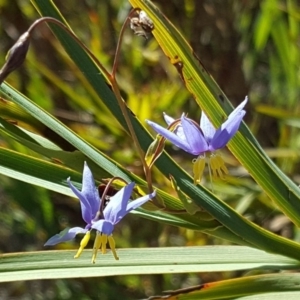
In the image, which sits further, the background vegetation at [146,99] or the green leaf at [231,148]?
the background vegetation at [146,99]

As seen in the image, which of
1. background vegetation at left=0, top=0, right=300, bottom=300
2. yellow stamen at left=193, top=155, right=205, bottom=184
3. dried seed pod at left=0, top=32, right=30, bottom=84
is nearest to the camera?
dried seed pod at left=0, top=32, right=30, bottom=84

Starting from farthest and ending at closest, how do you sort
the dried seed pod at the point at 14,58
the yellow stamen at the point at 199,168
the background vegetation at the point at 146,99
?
the background vegetation at the point at 146,99
the yellow stamen at the point at 199,168
the dried seed pod at the point at 14,58

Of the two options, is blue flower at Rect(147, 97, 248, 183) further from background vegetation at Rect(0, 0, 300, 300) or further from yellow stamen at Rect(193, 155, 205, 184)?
background vegetation at Rect(0, 0, 300, 300)

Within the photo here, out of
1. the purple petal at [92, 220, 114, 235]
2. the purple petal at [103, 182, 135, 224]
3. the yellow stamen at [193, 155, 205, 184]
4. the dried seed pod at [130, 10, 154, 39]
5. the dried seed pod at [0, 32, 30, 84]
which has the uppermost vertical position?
the dried seed pod at [130, 10, 154, 39]

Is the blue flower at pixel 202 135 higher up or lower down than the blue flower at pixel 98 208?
higher up

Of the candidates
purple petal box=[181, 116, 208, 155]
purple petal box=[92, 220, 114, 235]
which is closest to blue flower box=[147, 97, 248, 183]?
purple petal box=[181, 116, 208, 155]

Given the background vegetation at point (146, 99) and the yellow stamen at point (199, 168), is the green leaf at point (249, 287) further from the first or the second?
the background vegetation at point (146, 99)

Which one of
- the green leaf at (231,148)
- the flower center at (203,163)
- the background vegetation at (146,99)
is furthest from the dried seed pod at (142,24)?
the background vegetation at (146,99)
